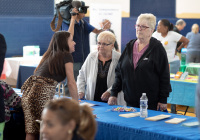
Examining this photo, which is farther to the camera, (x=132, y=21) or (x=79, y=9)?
(x=132, y=21)

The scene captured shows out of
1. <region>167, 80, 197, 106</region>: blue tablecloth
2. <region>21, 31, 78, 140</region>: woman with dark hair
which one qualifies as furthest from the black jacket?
<region>167, 80, 197, 106</region>: blue tablecloth

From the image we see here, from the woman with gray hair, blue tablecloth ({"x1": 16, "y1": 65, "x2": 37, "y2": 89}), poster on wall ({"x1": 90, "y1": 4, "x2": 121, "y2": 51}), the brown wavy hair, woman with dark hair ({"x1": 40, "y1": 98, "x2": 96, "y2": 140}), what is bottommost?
blue tablecloth ({"x1": 16, "y1": 65, "x2": 37, "y2": 89})

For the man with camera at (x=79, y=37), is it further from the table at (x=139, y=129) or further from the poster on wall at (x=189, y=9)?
the poster on wall at (x=189, y=9)

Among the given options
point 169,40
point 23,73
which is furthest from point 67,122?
point 23,73

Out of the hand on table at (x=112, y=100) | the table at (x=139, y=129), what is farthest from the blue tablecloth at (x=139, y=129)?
the hand on table at (x=112, y=100)

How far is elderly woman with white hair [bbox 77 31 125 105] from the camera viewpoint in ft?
11.4

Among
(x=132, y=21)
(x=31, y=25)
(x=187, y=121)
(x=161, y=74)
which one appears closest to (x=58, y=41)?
(x=161, y=74)

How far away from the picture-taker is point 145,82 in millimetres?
3072

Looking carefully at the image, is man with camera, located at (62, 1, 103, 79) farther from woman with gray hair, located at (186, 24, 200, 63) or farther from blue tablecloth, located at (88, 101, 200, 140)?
woman with gray hair, located at (186, 24, 200, 63)

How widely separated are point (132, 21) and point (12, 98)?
8.77 metres

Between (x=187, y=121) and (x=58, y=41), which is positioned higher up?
(x=58, y=41)

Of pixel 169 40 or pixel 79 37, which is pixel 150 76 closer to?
pixel 79 37

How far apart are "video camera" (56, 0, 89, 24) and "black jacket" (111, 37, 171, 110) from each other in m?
1.51

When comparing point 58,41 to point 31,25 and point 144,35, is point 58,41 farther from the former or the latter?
point 31,25
